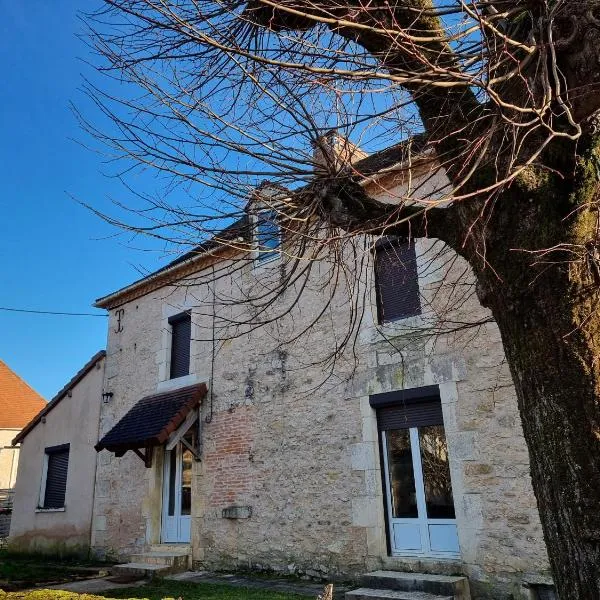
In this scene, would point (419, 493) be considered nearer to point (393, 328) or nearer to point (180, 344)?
point (393, 328)

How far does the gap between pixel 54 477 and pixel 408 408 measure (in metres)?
9.44

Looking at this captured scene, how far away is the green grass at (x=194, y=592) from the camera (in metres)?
6.19

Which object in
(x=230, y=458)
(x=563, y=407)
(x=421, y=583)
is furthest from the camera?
(x=230, y=458)

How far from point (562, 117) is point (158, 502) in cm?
921

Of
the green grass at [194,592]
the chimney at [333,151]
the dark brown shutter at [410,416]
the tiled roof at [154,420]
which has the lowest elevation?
the green grass at [194,592]

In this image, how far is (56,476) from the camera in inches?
492

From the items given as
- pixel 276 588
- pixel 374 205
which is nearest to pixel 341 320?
pixel 276 588

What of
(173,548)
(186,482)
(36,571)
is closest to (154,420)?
(186,482)

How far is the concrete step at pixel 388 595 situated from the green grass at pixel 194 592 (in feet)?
2.10

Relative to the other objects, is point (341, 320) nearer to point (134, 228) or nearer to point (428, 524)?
point (428, 524)

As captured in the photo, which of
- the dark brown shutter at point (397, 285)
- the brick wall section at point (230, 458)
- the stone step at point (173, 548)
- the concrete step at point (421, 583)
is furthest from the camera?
the stone step at point (173, 548)

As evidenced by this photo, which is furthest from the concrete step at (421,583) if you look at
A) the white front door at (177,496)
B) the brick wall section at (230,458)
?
the white front door at (177,496)

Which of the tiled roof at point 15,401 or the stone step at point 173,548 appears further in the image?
the tiled roof at point 15,401

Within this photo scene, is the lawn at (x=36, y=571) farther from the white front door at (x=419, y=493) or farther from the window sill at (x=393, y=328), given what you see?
the window sill at (x=393, y=328)
